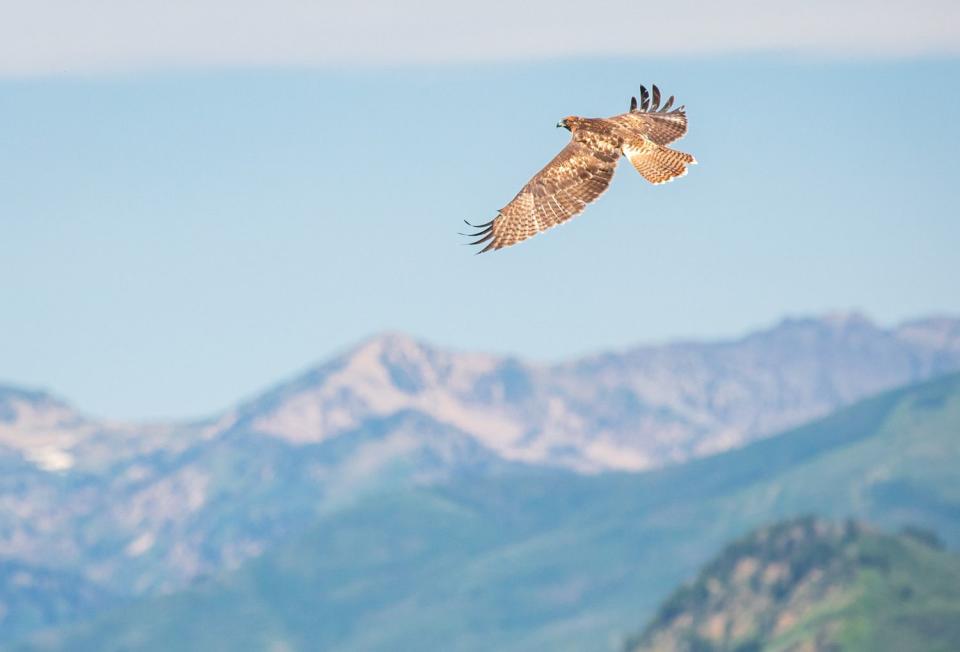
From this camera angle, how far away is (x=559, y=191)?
55.4m

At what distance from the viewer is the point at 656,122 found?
6078 centimetres

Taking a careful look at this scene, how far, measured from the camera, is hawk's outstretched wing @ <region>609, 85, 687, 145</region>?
194 ft

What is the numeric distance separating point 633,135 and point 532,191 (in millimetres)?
3934

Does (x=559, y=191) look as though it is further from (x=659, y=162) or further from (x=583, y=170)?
(x=659, y=162)

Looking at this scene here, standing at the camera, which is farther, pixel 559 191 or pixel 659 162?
pixel 659 162

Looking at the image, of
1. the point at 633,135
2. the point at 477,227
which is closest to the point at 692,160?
the point at 633,135

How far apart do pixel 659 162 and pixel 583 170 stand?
425cm

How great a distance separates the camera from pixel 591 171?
5525cm

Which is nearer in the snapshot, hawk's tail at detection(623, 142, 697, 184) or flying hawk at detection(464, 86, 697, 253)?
flying hawk at detection(464, 86, 697, 253)

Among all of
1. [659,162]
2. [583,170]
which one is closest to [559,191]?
[583,170]

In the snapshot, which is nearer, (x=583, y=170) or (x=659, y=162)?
(x=583, y=170)

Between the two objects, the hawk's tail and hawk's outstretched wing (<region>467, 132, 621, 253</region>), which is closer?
hawk's outstretched wing (<region>467, 132, 621, 253</region>)

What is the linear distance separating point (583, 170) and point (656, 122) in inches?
243

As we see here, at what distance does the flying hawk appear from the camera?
54844 millimetres
